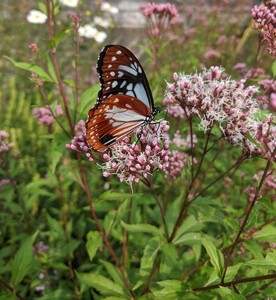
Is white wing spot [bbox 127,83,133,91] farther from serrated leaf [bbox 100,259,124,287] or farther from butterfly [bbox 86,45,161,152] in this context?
serrated leaf [bbox 100,259,124,287]

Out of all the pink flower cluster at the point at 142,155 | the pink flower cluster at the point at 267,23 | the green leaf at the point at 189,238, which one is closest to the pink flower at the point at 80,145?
the pink flower cluster at the point at 142,155

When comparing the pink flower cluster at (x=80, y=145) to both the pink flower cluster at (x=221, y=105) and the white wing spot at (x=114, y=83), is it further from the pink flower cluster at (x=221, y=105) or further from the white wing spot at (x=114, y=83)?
the pink flower cluster at (x=221, y=105)

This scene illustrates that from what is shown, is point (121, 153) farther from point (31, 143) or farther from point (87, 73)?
point (87, 73)

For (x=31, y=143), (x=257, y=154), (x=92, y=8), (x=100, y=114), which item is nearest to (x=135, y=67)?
(x=100, y=114)

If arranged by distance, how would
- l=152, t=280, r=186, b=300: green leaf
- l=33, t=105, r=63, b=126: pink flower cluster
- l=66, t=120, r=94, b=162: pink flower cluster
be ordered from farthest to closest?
l=33, t=105, r=63, b=126: pink flower cluster < l=66, t=120, r=94, b=162: pink flower cluster < l=152, t=280, r=186, b=300: green leaf

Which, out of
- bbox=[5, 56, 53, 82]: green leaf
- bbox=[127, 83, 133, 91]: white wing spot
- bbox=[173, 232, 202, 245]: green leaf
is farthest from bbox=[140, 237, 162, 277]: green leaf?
bbox=[5, 56, 53, 82]: green leaf

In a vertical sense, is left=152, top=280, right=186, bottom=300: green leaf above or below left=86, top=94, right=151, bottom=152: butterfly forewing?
below

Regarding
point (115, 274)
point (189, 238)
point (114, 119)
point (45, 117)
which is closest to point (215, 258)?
point (189, 238)
